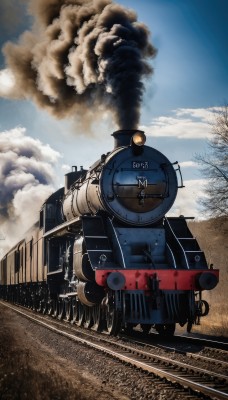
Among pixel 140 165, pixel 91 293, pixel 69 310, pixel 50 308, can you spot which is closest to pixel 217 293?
pixel 50 308

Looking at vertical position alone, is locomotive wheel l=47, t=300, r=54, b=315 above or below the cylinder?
below

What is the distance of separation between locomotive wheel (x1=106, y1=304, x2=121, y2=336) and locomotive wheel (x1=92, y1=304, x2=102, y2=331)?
0.46 m

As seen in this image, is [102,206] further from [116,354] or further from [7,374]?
[7,374]

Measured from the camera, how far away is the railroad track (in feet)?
19.9

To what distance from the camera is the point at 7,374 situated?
20.3 ft

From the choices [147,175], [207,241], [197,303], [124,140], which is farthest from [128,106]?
[207,241]

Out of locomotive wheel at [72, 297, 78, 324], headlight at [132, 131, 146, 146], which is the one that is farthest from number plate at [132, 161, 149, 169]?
locomotive wheel at [72, 297, 78, 324]

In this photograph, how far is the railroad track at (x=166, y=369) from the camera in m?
6.08

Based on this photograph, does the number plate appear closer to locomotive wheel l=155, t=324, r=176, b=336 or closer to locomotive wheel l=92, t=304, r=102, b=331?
locomotive wheel l=92, t=304, r=102, b=331

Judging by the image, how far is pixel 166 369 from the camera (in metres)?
7.47

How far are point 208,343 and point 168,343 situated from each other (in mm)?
900

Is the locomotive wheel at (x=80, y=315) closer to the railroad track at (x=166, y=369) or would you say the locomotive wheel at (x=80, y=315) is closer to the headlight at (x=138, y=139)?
the railroad track at (x=166, y=369)

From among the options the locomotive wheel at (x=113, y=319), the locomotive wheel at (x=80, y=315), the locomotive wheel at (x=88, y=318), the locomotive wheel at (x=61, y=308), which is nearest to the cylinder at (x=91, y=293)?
the locomotive wheel at (x=113, y=319)

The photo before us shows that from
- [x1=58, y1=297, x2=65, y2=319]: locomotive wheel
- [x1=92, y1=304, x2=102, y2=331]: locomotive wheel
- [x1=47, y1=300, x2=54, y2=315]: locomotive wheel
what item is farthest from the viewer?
[x1=47, y1=300, x2=54, y2=315]: locomotive wheel
